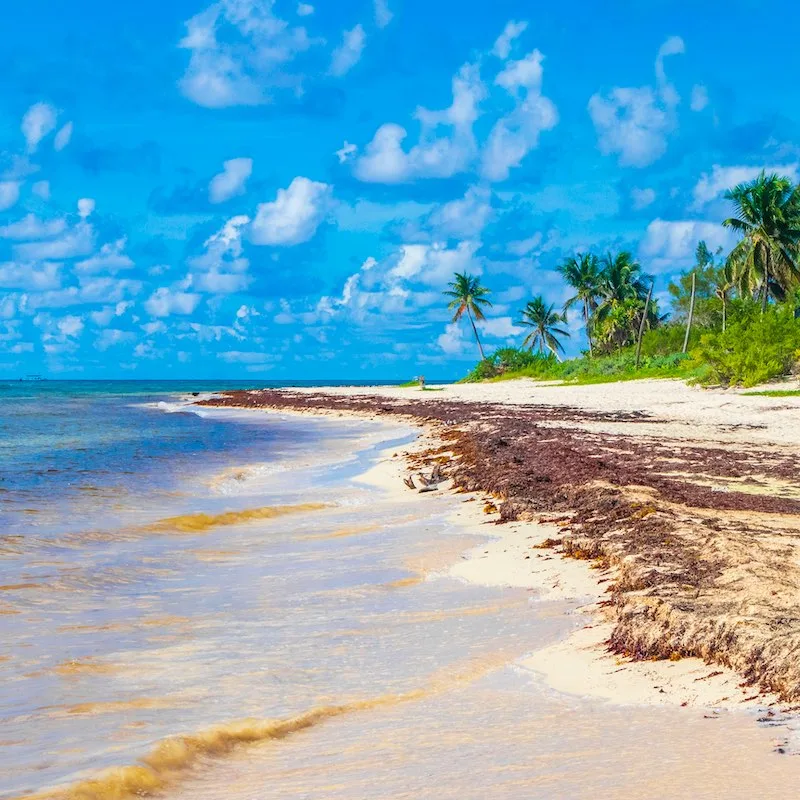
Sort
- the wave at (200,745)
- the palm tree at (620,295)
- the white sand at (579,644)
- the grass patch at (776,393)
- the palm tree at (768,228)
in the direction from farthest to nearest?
the palm tree at (620,295) < the palm tree at (768,228) < the grass patch at (776,393) < the white sand at (579,644) < the wave at (200,745)

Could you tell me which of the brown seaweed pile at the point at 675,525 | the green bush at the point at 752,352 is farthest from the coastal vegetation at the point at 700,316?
the brown seaweed pile at the point at 675,525

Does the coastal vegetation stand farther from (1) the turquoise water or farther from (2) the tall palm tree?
(1) the turquoise water

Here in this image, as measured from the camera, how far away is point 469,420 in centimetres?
2994

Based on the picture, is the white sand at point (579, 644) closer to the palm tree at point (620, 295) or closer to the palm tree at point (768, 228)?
the palm tree at point (768, 228)

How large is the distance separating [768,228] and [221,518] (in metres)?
50.1

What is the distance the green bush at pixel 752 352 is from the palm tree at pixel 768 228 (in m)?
15.7

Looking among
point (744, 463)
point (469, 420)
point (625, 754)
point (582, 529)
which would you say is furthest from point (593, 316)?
point (625, 754)

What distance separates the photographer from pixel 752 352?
36.1 m

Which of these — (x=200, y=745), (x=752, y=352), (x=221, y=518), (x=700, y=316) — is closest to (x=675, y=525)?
(x=200, y=745)

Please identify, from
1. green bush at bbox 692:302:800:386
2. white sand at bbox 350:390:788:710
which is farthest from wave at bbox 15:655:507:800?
green bush at bbox 692:302:800:386

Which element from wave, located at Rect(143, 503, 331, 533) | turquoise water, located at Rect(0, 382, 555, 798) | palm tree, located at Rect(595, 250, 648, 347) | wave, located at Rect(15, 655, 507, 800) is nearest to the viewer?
wave, located at Rect(15, 655, 507, 800)

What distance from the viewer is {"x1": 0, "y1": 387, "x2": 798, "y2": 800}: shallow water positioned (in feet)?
12.1

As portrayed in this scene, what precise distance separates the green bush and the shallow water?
28.3 metres

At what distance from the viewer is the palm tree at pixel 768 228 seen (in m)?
53.4
